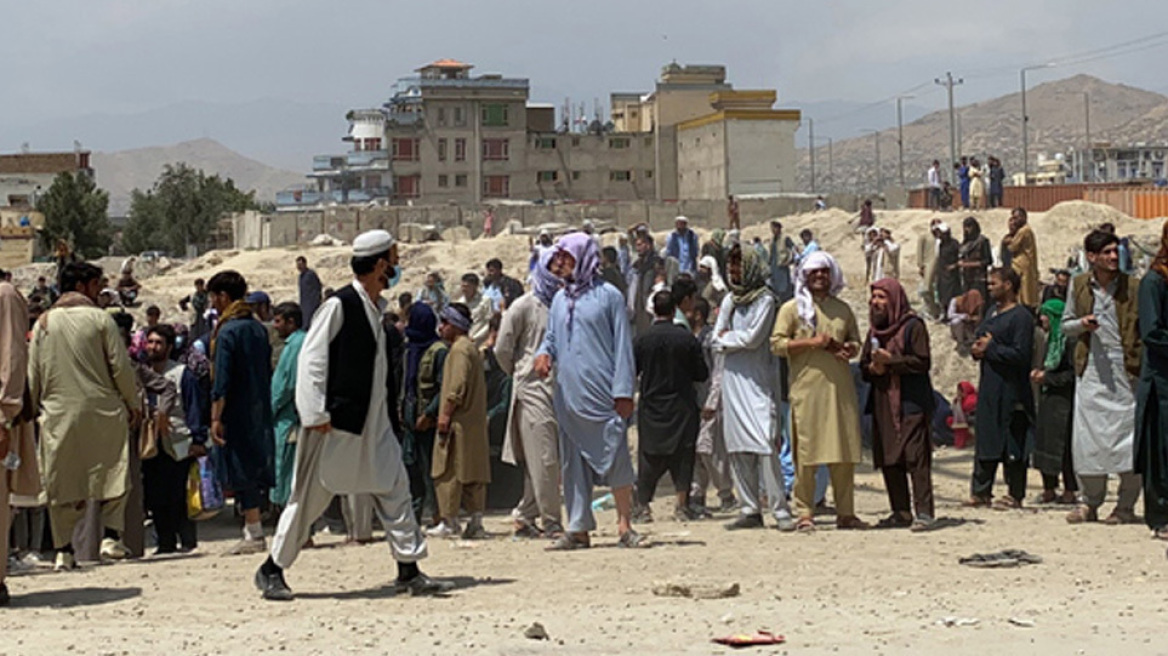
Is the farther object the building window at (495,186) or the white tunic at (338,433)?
the building window at (495,186)

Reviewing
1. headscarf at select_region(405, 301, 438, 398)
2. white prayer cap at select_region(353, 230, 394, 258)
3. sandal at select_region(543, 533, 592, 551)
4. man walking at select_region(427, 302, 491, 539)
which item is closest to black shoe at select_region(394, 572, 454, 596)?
white prayer cap at select_region(353, 230, 394, 258)

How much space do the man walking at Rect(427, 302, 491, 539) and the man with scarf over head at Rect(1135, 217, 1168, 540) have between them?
3.85m

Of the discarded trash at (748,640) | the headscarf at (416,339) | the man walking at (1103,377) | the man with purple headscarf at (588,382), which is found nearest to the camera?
the discarded trash at (748,640)

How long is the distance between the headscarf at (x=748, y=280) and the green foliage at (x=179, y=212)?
3394 inches

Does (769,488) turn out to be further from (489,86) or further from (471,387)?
(489,86)

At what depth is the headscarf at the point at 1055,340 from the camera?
452 inches

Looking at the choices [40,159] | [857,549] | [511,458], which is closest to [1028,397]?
[857,549]

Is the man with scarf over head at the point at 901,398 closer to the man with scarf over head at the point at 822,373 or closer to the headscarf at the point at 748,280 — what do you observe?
the man with scarf over head at the point at 822,373

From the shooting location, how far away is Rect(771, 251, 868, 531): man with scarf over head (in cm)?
1041

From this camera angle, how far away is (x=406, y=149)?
90.4 metres

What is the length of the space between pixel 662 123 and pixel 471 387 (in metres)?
82.3

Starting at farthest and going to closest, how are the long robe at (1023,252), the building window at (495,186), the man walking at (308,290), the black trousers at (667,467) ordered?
the building window at (495,186) < the man walking at (308,290) < the long robe at (1023,252) < the black trousers at (667,467)

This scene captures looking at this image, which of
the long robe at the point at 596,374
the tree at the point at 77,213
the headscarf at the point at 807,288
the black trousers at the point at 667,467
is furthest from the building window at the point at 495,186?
the long robe at the point at 596,374

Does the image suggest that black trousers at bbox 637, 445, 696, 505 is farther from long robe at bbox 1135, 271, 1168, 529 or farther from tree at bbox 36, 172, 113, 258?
tree at bbox 36, 172, 113, 258
